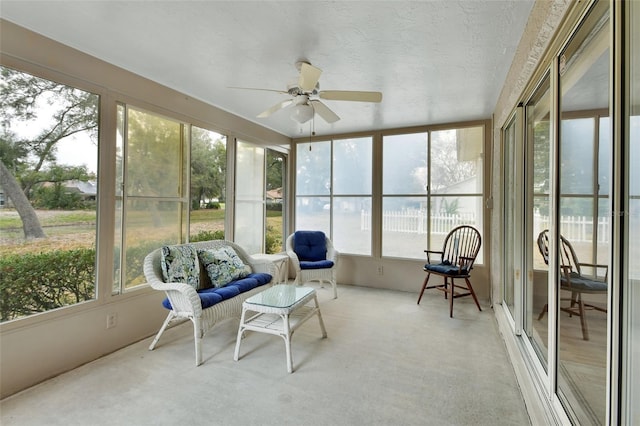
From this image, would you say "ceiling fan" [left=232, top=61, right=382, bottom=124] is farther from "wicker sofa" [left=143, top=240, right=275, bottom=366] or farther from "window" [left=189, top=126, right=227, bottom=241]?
"wicker sofa" [left=143, top=240, right=275, bottom=366]

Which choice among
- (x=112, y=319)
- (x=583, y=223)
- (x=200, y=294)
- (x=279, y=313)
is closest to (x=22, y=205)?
(x=112, y=319)

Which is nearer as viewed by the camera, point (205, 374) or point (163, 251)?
point (205, 374)

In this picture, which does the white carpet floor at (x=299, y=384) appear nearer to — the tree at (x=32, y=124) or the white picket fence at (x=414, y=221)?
the tree at (x=32, y=124)

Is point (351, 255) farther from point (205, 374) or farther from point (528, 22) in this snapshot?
point (528, 22)

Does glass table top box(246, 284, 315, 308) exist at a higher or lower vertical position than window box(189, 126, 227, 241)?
lower

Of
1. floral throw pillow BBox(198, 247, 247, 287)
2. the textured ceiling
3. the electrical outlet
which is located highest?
the textured ceiling

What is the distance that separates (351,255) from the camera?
493cm

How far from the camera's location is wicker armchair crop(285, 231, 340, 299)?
410 centimetres

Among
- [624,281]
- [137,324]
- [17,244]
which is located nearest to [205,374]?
[137,324]

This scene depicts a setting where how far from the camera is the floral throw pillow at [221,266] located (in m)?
2.89

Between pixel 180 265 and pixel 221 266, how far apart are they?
41cm

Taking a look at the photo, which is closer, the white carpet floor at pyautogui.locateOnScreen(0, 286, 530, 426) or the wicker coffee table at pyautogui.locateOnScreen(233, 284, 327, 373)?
the white carpet floor at pyautogui.locateOnScreen(0, 286, 530, 426)

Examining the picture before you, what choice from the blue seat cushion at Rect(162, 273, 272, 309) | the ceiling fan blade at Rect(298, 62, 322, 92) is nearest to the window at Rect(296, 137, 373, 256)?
the blue seat cushion at Rect(162, 273, 272, 309)

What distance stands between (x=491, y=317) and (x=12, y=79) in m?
4.85
